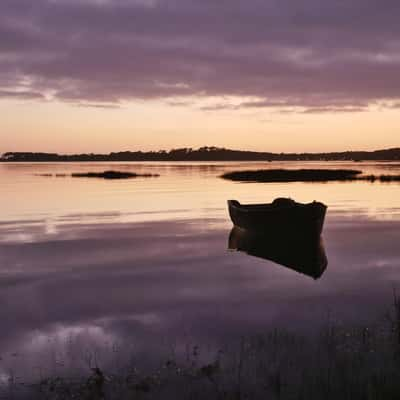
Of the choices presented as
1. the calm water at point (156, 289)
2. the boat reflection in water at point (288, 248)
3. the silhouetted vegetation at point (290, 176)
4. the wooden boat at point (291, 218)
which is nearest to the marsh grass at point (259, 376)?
the calm water at point (156, 289)

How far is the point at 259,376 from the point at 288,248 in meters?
15.5

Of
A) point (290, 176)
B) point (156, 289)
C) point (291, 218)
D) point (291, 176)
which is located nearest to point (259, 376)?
point (156, 289)

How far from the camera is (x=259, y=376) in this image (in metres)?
8.55

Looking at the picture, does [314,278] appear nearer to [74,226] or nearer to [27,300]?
[27,300]

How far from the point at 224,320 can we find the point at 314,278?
5982 millimetres

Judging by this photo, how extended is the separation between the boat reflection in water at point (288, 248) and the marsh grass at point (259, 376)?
8732mm

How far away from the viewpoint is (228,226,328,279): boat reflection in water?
20.1m

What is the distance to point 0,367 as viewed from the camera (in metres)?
9.41

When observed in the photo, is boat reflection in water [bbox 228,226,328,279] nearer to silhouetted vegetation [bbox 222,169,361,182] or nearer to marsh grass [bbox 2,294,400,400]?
marsh grass [bbox 2,294,400,400]

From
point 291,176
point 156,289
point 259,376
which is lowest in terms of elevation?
point 156,289

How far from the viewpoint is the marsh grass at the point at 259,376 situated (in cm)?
775

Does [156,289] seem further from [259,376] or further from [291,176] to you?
[291,176]

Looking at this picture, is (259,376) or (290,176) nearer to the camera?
(259,376)

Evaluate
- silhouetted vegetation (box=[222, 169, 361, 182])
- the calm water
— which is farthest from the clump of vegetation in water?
the calm water
